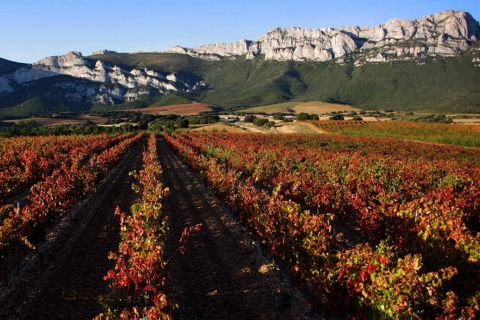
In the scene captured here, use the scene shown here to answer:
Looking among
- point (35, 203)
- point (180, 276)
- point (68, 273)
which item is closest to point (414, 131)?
point (180, 276)

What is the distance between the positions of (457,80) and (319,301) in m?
215

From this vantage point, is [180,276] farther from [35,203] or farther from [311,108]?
[311,108]

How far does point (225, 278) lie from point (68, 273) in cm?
478

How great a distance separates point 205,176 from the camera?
73.0ft

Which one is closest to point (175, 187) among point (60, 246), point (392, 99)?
point (60, 246)

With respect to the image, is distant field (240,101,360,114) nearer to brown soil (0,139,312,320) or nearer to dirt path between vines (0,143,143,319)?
brown soil (0,139,312,320)

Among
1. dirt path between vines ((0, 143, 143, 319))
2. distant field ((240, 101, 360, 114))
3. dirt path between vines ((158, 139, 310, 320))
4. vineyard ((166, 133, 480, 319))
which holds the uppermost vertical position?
distant field ((240, 101, 360, 114))

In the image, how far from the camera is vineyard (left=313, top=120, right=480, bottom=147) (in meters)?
60.7

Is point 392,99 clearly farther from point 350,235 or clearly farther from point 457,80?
point 350,235

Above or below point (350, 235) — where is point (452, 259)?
above

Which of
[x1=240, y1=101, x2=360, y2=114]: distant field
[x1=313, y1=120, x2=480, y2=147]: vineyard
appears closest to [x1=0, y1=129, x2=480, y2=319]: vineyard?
[x1=313, y1=120, x2=480, y2=147]: vineyard

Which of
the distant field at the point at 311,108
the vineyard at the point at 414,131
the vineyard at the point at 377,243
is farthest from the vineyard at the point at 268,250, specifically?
the distant field at the point at 311,108

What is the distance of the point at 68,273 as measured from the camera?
10.7m

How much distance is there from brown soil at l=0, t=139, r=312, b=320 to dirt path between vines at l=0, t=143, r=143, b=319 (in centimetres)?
2
